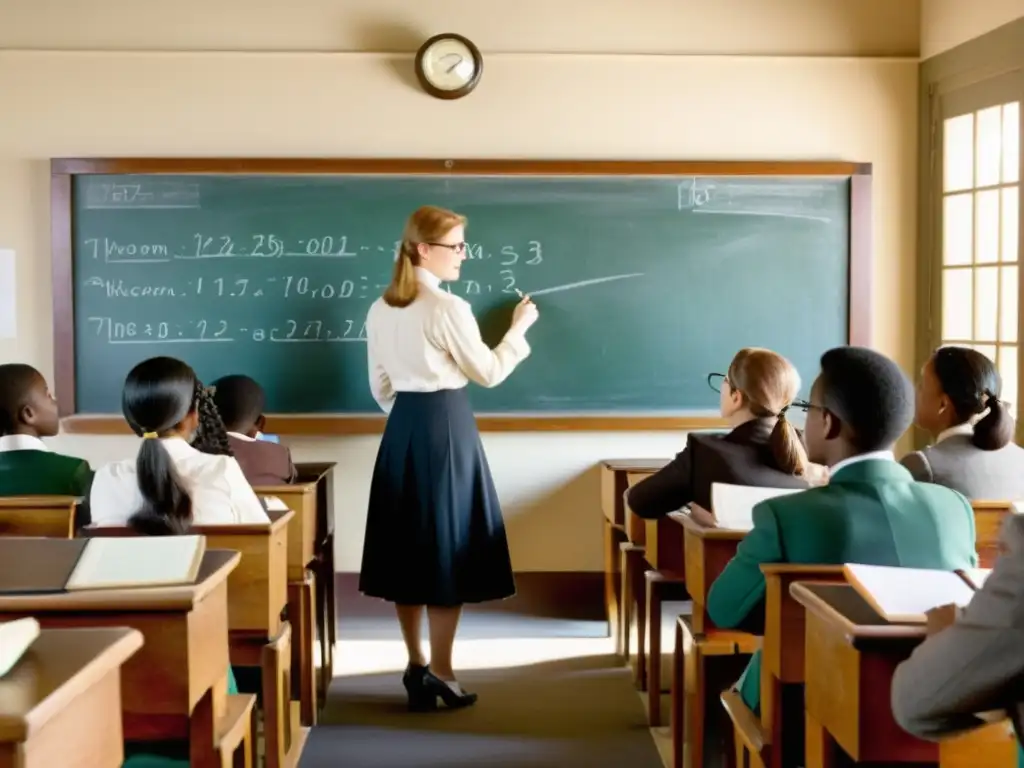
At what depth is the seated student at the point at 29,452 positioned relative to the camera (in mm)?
3281

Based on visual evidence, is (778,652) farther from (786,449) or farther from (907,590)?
(786,449)

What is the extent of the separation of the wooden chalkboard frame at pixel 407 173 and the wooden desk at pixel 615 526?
30cm

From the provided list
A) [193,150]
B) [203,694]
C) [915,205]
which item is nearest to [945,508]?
[203,694]

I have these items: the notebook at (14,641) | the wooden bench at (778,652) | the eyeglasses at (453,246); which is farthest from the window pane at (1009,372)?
the notebook at (14,641)

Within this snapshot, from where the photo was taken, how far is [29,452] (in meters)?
3.30

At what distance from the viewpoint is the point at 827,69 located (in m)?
4.82

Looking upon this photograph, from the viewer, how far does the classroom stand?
4.70m

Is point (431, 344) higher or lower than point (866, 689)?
higher

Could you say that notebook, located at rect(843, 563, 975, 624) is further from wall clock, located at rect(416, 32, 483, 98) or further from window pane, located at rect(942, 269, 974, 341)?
wall clock, located at rect(416, 32, 483, 98)

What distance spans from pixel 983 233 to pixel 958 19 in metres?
0.82

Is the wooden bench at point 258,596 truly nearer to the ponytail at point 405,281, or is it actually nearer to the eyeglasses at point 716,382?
the ponytail at point 405,281

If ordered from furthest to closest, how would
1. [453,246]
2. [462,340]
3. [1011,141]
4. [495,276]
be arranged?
[495,276], [1011,141], [453,246], [462,340]

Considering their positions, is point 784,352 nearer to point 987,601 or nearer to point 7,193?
point 7,193

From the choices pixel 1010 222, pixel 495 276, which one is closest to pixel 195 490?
pixel 495 276
